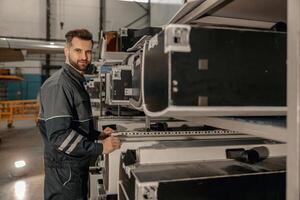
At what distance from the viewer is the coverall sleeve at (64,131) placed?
4.68 ft

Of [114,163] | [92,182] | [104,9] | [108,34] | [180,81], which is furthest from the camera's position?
[104,9]

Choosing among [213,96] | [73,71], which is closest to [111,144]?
[73,71]

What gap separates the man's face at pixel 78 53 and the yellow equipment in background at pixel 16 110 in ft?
17.6

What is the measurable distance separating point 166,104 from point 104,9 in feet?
30.1

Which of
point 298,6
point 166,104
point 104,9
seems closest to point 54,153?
point 166,104

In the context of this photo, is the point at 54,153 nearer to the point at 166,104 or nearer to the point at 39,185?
the point at 166,104

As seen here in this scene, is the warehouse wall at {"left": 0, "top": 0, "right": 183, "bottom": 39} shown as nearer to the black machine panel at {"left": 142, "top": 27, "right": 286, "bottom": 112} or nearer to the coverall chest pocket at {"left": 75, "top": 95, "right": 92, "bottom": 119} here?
the coverall chest pocket at {"left": 75, "top": 95, "right": 92, "bottom": 119}

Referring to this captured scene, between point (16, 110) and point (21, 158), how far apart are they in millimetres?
2823

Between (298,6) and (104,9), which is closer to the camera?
(298,6)

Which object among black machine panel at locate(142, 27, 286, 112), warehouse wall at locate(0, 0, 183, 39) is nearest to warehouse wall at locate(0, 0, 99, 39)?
warehouse wall at locate(0, 0, 183, 39)

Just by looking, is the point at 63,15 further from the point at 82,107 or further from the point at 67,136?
the point at 67,136

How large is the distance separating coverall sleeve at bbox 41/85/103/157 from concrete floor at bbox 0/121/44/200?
1.81 m

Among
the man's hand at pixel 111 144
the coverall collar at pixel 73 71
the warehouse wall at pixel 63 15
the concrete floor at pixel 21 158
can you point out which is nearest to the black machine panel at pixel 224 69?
the man's hand at pixel 111 144

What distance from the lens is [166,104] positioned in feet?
2.17
